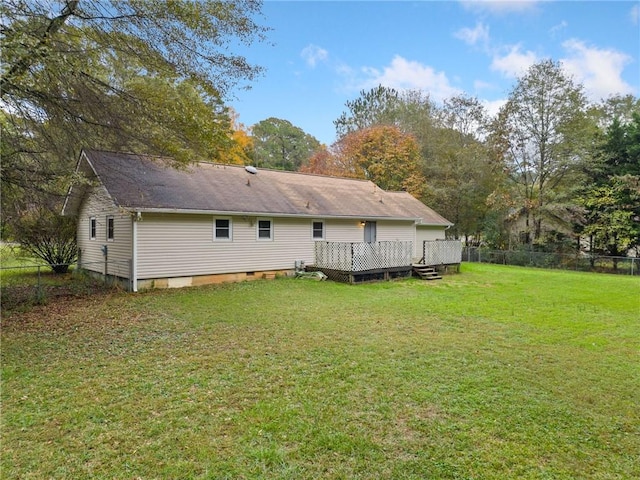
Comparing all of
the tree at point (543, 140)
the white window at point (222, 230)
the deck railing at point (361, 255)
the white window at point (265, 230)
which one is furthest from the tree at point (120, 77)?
the tree at point (543, 140)

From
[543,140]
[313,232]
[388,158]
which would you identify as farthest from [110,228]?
[543,140]

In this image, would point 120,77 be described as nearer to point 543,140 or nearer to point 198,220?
point 198,220

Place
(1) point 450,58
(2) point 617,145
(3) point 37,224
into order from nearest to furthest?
(3) point 37,224
(1) point 450,58
(2) point 617,145

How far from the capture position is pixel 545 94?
20938 millimetres

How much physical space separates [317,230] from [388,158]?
13.5m

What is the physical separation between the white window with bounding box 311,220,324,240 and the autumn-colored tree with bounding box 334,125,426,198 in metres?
13.1

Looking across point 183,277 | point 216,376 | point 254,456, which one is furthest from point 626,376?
point 183,277

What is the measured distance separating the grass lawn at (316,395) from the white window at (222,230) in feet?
13.7

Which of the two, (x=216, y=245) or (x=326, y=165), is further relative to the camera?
(x=326, y=165)

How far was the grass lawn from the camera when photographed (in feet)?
9.29

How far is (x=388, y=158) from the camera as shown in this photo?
2558 centimetres

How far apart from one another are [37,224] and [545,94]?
84.4 ft

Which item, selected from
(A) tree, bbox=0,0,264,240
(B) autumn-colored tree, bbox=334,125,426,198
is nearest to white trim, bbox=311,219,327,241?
(A) tree, bbox=0,0,264,240

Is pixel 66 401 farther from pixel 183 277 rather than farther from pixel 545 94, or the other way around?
pixel 545 94
